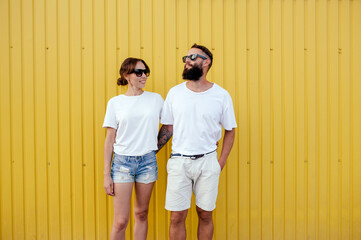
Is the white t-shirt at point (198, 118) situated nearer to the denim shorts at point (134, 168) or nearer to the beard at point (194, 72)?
the beard at point (194, 72)

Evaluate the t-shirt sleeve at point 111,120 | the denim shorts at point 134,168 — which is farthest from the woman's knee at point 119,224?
the t-shirt sleeve at point 111,120

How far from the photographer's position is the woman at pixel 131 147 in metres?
2.29

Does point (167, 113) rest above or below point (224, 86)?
below

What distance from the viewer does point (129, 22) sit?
2871 mm

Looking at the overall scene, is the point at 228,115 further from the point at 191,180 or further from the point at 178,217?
the point at 178,217

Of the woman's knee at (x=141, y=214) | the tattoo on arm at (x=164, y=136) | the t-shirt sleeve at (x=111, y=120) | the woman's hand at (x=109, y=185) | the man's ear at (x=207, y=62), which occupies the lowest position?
the woman's knee at (x=141, y=214)

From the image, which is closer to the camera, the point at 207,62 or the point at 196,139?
the point at 196,139

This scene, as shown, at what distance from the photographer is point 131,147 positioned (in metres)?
2.28

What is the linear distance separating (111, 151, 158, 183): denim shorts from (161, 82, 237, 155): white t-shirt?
266 millimetres

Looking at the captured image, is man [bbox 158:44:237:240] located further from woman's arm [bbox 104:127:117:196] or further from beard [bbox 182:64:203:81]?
woman's arm [bbox 104:127:117:196]

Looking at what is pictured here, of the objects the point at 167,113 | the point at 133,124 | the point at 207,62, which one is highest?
the point at 207,62

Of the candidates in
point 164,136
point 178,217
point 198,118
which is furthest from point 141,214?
point 198,118

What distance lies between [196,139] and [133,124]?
1.94 ft

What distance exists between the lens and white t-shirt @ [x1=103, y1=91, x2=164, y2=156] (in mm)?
2285
